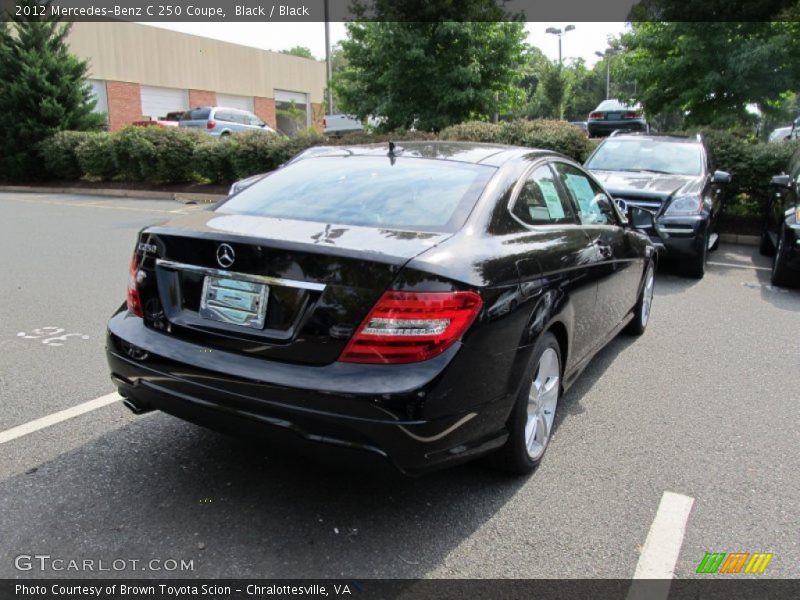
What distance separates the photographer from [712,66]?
12.3 meters

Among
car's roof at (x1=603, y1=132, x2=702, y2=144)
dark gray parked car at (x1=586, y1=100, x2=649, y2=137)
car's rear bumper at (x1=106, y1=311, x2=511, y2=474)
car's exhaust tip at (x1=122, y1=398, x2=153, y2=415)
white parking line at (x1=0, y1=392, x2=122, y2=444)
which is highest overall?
dark gray parked car at (x1=586, y1=100, x2=649, y2=137)

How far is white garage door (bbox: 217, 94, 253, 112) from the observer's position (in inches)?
1644

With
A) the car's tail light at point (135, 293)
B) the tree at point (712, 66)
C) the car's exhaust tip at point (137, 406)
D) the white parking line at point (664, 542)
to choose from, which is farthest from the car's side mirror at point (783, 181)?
the car's exhaust tip at point (137, 406)

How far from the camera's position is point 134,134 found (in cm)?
1814

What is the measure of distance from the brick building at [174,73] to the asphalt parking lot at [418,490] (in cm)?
3007

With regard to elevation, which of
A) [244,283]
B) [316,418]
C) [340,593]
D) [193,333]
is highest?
[244,283]

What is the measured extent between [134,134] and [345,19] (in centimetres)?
659

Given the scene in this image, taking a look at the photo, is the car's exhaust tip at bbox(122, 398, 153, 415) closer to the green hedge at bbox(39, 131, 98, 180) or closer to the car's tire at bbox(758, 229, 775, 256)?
the car's tire at bbox(758, 229, 775, 256)

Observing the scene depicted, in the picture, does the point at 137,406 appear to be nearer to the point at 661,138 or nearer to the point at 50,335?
the point at 50,335

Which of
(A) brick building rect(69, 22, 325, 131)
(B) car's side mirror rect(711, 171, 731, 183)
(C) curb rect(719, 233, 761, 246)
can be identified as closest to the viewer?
Result: (B) car's side mirror rect(711, 171, 731, 183)

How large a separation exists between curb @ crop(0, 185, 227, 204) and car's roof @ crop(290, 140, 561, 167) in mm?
12317

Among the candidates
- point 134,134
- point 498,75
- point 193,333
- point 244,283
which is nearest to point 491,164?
point 244,283

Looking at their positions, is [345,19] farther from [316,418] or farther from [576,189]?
[316,418]

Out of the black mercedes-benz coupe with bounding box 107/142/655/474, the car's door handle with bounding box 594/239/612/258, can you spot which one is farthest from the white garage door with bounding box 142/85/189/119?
the black mercedes-benz coupe with bounding box 107/142/655/474
